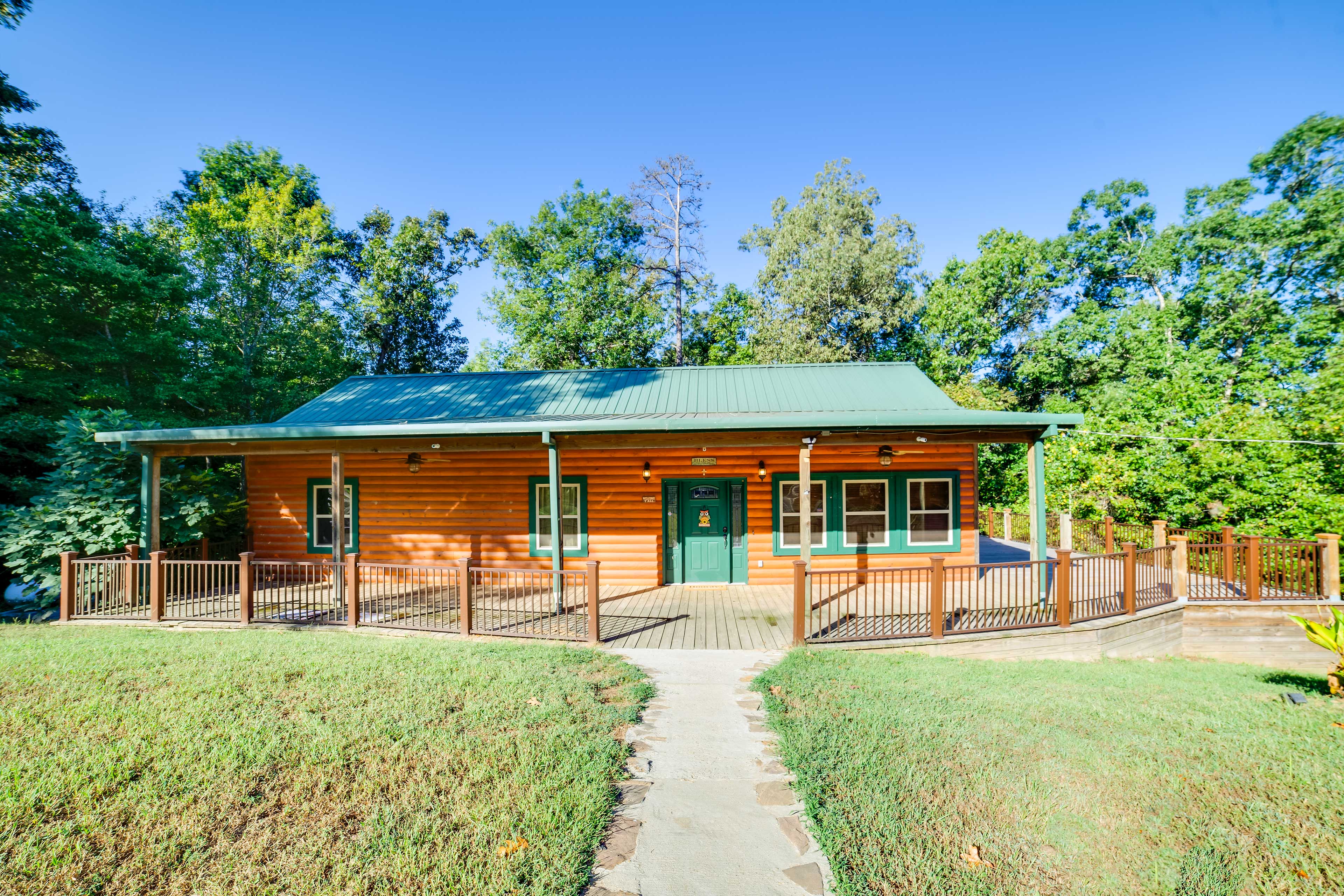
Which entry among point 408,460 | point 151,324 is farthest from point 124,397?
point 408,460

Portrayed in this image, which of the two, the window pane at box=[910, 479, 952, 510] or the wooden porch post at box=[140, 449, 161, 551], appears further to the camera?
the window pane at box=[910, 479, 952, 510]

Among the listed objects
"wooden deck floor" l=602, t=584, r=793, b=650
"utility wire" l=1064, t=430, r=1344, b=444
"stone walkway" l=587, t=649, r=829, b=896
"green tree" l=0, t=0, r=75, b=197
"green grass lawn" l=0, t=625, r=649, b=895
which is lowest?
"wooden deck floor" l=602, t=584, r=793, b=650

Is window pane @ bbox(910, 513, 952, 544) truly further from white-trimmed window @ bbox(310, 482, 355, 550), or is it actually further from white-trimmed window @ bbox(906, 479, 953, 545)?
white-trimmed window @ bbox(310, 482, 355, 550)

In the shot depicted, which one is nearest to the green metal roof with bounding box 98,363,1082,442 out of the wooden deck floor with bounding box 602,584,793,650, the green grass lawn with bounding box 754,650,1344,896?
the wooden deck floor with bounding box 602,584,793,650

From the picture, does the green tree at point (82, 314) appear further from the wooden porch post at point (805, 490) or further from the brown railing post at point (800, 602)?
the brown railing post at point (800, 602)

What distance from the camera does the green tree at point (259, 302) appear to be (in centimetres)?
1667

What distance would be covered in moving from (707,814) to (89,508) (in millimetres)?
11126

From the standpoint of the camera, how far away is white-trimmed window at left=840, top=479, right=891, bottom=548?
10.2 metres

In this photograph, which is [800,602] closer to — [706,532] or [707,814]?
[707,814]

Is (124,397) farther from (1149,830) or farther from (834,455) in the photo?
(1149,830)

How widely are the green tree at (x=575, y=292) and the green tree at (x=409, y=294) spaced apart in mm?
2179

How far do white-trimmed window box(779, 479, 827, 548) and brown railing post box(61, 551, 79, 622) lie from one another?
1112 centimetres

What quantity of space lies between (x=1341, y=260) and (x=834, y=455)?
2276cm

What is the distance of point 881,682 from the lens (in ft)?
18.1
